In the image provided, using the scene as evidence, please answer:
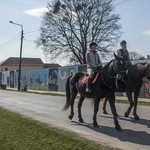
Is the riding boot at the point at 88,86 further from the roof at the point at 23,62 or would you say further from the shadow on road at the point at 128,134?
the roof at the point at 23,62

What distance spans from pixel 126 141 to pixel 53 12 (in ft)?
113

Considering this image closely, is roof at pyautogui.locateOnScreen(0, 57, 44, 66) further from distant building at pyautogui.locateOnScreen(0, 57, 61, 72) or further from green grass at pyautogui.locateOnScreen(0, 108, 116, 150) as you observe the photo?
green grass at pyautogui.locateOnScreen(0, 108, 116, 150)

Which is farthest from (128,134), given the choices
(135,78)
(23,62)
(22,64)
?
(23,62)

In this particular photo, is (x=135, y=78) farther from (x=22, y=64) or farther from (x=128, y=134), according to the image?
(x=22, y=64)

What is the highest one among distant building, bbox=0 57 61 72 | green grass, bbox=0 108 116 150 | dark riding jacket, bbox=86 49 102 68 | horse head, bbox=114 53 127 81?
distant building, bbox=0 57 61 72

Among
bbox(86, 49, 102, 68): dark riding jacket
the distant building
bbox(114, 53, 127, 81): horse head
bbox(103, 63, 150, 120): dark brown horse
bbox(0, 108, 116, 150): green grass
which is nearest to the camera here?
bbox(0, 108, 116, 150): green grass

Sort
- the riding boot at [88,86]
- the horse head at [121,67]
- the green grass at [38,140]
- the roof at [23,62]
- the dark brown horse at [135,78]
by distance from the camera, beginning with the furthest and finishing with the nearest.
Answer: the roof at [23,62] → the dark brown horse at [135,78] → the riding boot at [88,86] → the horse head at [121,67] → the green grass at [38,140]

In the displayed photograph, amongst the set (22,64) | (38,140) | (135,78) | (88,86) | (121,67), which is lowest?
(38,140)

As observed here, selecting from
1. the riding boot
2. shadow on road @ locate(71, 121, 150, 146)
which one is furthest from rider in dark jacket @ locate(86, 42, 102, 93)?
shadow on road @ locate(71, 121, 150, 146)

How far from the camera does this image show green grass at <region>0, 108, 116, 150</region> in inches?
A: 172

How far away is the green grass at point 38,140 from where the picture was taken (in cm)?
436

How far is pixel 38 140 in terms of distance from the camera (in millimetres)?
4824

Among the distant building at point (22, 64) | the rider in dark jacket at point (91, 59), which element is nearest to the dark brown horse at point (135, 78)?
the rider in dark jacket at point (91, 59)

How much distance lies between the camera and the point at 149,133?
5.38 meters
